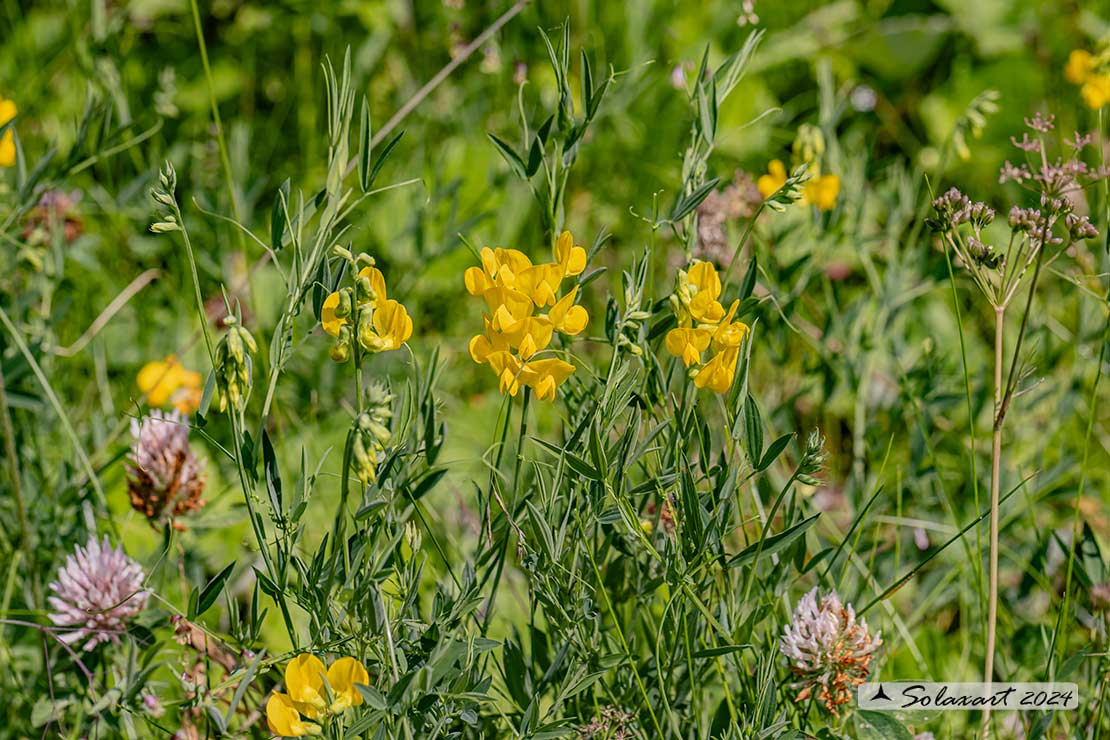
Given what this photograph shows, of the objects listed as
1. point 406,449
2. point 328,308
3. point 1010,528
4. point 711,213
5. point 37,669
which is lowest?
point 1010,528

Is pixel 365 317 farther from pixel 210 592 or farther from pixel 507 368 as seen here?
pixel 210 592

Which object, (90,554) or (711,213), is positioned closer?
(90,554)

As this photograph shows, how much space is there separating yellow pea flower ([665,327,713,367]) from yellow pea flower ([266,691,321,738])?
461 millimetres

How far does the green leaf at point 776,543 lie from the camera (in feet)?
3.21

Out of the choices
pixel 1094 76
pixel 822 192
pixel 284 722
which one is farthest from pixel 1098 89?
pixel 284 722

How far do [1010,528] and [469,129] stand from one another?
4.89 ft

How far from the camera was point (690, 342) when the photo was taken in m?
1.01

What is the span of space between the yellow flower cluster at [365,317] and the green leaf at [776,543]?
1.24ft

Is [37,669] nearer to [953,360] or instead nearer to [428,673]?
[428,673]

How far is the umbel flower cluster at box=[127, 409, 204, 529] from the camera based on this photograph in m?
1.39

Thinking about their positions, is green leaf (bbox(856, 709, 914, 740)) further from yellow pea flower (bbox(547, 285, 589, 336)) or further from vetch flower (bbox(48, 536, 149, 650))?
vetch flower (bbox(48, 536, 149, 650))

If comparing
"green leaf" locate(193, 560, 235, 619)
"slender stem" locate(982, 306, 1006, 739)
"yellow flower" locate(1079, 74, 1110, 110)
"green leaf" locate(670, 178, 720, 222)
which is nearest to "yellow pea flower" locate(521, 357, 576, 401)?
"green leaf" locate(670, 178, 720, 222)

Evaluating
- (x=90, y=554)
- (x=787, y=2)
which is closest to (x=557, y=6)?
(x=787, y=2)

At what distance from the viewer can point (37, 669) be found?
146 centimetres
